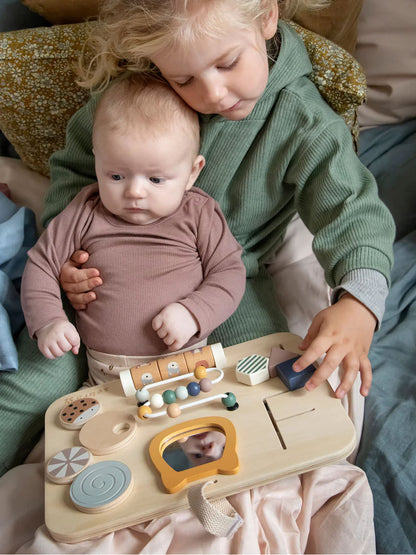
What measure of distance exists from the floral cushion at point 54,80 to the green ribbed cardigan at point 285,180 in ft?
0.14

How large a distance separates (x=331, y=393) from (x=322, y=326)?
0.34ft

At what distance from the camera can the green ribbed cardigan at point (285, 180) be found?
87 cm

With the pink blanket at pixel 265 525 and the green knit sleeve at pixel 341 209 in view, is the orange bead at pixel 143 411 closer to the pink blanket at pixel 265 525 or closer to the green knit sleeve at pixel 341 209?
the pink blanket at pixel 265 525

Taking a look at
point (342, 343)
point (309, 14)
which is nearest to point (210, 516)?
point (342, 343)

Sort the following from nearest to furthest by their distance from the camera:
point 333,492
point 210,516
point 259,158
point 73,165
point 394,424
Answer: point 210,516 < point 333,492 < point 394,424 < point 259,158 < point 73,165

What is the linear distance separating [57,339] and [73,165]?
0.41 m

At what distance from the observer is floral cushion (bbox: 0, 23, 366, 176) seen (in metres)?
0.98

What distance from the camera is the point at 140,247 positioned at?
0.87m

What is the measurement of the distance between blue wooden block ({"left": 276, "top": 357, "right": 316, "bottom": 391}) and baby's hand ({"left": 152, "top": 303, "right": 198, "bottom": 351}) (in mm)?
145

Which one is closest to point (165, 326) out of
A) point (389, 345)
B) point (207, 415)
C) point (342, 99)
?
point (207, 415)

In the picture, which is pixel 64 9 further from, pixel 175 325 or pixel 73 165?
pixel 175 325

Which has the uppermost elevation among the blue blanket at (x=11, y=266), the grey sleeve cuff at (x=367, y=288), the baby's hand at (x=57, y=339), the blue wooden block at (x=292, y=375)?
the grey sleeve cuff at (x=367, y=288)

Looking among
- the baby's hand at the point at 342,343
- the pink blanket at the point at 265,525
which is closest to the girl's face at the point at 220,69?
the baby's hand at the point at 342,343

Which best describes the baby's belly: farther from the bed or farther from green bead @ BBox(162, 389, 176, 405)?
the bed
